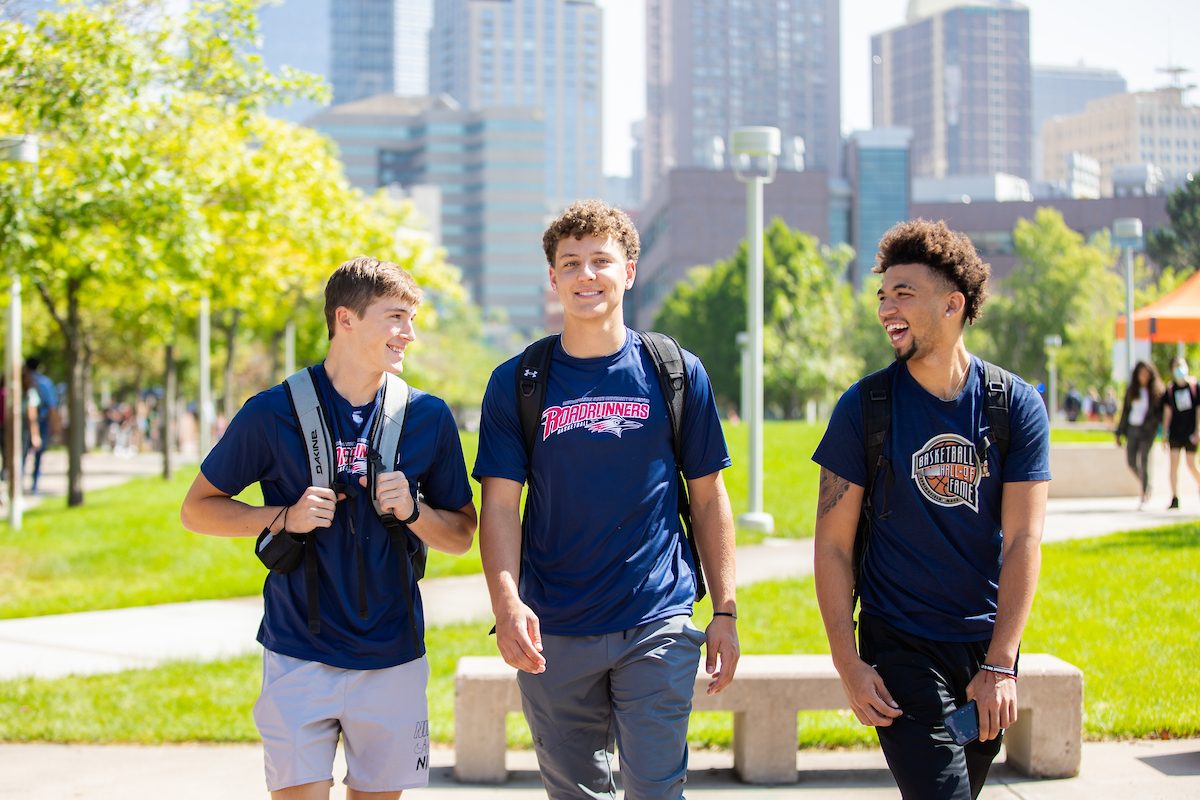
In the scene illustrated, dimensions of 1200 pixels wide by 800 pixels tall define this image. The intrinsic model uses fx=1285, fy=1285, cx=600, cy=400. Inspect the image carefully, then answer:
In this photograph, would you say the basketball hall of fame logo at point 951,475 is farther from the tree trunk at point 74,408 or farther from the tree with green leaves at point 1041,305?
the tree with green leaves at point 1041,305

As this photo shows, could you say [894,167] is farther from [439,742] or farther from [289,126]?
[439,742]

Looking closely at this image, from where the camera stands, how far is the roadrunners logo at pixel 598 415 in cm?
350

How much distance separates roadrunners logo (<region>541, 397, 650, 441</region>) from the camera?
3.50m

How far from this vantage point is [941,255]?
11.4 feet

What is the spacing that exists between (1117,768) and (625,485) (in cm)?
319

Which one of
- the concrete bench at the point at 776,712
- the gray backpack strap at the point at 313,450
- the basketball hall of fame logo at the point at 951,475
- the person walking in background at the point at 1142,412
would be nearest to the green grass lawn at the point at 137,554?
the person walking in background at the point at 1142,412

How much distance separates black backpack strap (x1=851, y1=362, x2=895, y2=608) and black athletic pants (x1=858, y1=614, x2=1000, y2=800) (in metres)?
0.19

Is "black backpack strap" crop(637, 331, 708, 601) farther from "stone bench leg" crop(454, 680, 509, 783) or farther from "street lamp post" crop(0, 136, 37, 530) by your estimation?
"street lamp post" crop(0, 136, 37, 530)

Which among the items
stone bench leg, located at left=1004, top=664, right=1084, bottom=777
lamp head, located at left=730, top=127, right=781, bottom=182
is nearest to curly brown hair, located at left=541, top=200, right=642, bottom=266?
stone bench leg, located at left=1004, top=664, right=1084, bottom=777

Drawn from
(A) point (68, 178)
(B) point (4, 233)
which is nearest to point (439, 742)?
(B) point (4, 233)

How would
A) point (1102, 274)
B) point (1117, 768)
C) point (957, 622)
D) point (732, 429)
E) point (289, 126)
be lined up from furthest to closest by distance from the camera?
1. point (1102, 274)
2. point (289, 126)
3. point (732, 429)
4. point (1117, 768)
5. point (957, 622)

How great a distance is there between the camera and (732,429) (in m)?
24.0

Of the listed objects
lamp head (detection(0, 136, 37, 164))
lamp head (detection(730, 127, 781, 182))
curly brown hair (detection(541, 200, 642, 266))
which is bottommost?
curly brown hair (detection(541, 200, 642, 266))

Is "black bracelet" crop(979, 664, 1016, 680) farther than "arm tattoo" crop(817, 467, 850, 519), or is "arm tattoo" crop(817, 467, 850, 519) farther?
"arm tattoo" crop(817, 467, 850, 519)
